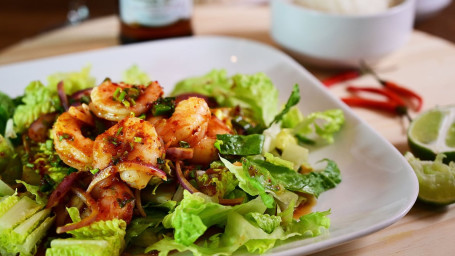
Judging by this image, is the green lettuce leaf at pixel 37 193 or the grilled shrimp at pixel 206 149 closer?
the green lettuce leaf at pixel 37 193

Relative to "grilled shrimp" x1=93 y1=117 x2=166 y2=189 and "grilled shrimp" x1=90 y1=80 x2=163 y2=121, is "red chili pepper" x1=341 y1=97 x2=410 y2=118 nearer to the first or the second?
"grilled shrimp" x1=90 y1=80 x2=163 y2=121

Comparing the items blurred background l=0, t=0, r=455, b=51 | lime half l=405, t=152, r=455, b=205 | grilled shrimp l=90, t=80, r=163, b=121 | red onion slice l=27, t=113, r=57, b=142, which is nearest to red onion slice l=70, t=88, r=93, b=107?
red onion slice l=27, t=113, r=57, b=142

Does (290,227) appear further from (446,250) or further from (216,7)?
(216,7)

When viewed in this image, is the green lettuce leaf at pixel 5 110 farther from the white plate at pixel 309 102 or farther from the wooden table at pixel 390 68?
the wooden table at pixel 390 68

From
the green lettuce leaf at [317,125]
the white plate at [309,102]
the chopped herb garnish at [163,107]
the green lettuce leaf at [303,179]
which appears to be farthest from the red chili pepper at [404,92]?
the chopped herb garnish at [163,107]

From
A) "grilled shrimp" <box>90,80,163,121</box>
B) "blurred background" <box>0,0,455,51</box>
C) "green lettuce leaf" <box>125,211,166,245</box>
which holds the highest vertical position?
"grilled shrimp" <box>90,80,163,121</box>

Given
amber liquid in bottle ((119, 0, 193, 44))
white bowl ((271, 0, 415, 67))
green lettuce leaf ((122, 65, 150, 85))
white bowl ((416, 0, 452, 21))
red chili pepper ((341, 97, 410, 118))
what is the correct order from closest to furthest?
green lettuce leaf ((122, 65, 150, 85)) → red chili pepper ((341, 97, 410, 118)) → white bowl ((271, 0, 415, 67)) → amber liquid in bottle ((119, 0, 193, 44)) → white bowl ((416, 0, 452, 21))
